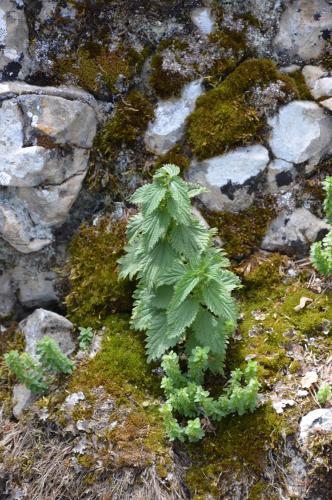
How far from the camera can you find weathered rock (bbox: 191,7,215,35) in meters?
4.96

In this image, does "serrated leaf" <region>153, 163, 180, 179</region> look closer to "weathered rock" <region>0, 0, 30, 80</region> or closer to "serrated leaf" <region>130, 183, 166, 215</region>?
"serrated leaf" <region>130, 183, 166, 215</region>

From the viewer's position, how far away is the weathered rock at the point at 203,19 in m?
4.96

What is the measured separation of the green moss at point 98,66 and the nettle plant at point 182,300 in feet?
4.54

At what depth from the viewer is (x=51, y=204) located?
4.79 meters

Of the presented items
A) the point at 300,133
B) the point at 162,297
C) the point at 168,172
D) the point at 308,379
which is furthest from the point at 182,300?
the point at 300,133

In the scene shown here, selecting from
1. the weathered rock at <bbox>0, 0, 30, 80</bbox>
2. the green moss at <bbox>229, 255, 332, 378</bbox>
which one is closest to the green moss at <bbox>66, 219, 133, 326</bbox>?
the green moss at <bbox>229, 255, 332, 378</bbox>

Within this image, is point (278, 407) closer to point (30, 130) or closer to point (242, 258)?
point (242, 258)

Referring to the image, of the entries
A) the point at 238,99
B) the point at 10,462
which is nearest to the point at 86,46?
the point at 238,99

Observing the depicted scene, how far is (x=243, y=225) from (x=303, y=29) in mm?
1900

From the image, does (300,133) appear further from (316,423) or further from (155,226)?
(316,423)

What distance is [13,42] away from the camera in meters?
4.83

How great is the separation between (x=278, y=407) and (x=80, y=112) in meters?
2.97

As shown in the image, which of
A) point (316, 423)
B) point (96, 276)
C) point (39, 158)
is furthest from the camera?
point (96, 276)

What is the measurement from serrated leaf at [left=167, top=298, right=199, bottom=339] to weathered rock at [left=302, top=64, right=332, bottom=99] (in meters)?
2.31
